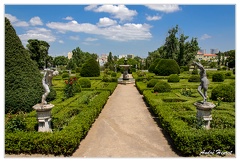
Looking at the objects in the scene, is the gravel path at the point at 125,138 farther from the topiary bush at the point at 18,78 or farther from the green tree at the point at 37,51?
the green tree at the point at 37,51

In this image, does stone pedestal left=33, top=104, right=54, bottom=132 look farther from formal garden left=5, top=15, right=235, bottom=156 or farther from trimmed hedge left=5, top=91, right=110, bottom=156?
trimmed hedge left=5, top=91, right=110, bottom=156

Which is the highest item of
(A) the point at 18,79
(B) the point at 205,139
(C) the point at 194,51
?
(C) the point at 194,51

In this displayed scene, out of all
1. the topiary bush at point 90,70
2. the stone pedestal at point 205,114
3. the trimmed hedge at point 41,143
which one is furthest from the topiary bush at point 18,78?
the topiary bush at point 90,70

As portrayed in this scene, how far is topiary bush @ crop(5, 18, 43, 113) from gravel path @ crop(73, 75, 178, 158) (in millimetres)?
3590

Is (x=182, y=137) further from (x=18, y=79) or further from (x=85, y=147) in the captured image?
(x=18, y=79)

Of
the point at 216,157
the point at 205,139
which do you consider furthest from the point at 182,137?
the point at 216,157

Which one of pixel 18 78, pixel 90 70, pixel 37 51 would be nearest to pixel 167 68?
pixel 90 70

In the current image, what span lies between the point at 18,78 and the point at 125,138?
639 cm

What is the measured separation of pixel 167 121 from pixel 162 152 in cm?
162

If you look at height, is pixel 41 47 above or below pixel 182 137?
above

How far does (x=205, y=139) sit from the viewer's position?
669 centimetres

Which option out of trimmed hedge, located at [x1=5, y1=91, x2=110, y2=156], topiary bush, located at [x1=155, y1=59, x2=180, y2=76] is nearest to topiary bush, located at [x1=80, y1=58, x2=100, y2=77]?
topiary bush, located at [x1=155, y1=59, x2=180, y2=76]

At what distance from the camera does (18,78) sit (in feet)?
36.7

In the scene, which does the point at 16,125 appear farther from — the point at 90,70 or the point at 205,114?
the point at 90,70
